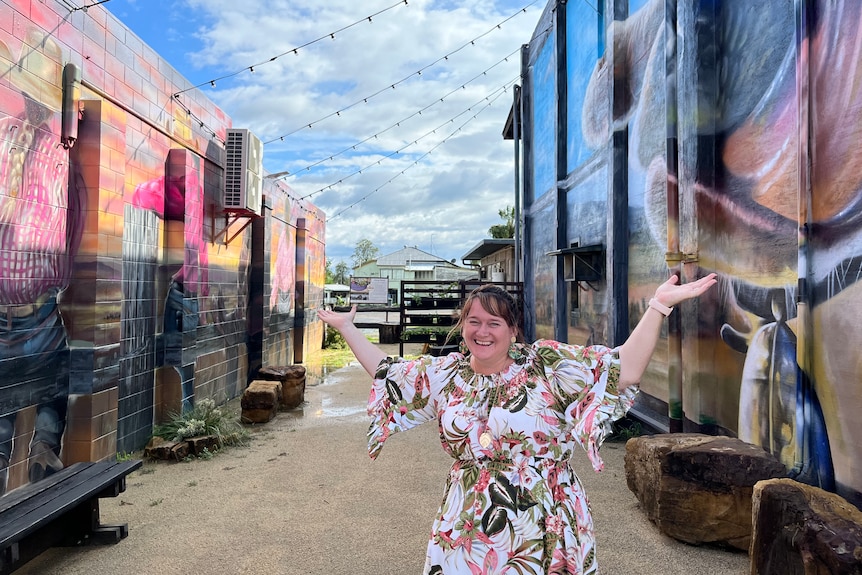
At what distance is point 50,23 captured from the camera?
421 centimetres

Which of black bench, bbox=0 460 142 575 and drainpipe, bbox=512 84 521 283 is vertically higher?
drainpipe, bbox=512 84 521 283

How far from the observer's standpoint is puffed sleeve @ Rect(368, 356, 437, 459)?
1887 mm

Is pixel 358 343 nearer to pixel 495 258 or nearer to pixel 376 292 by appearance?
pixel 376 292

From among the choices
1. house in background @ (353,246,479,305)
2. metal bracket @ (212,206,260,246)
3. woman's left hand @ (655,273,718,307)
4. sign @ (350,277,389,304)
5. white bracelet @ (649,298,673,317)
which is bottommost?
white bracelet @ (649,298,673,317)

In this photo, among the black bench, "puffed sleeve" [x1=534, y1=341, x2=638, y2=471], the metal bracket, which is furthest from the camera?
the metal bracket

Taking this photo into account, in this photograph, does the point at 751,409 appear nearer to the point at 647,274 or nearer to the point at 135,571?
the point at 647,274

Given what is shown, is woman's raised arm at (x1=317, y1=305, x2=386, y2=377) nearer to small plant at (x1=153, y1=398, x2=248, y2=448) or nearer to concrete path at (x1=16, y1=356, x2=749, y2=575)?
concrete path at (x1=16, y1=356, x2=749, y2=575)

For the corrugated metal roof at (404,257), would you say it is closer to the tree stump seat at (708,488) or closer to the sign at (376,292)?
the sign at (376,292)

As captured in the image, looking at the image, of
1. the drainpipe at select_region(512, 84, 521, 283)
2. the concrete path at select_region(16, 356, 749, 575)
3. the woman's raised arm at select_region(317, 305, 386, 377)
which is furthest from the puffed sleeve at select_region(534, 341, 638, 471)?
the drainpipe at select_region(512, 84, 521, 283)

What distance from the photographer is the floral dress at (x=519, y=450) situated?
1.61 metres

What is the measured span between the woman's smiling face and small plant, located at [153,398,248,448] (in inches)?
187

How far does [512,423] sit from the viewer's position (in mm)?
1680

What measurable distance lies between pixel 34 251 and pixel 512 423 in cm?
403

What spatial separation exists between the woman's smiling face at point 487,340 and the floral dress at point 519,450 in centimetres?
4
